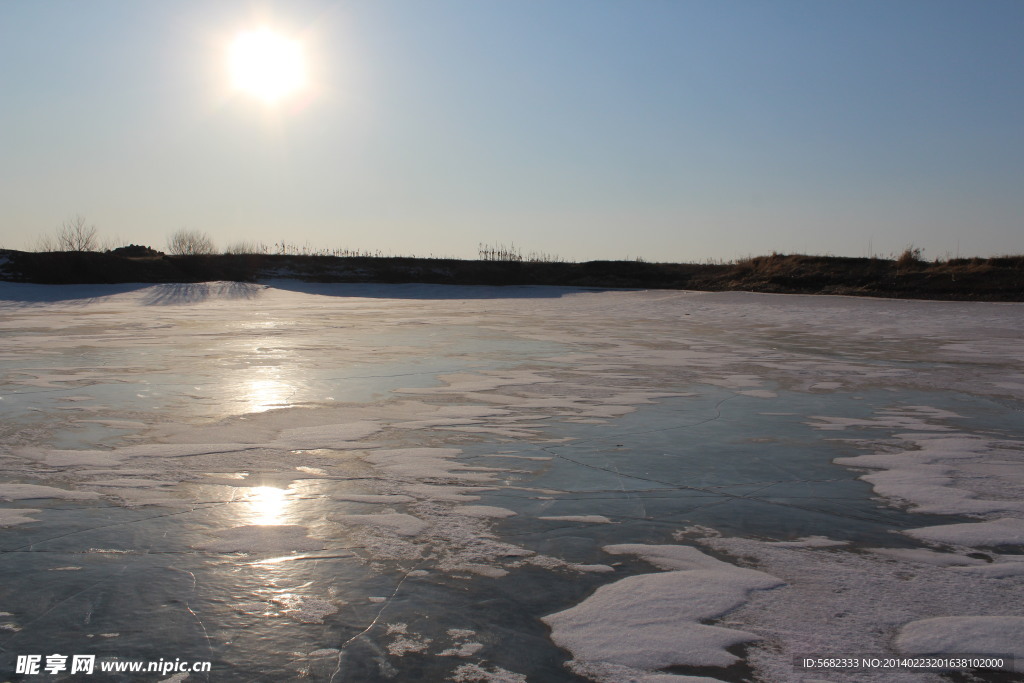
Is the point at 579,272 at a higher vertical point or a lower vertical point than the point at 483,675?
higher

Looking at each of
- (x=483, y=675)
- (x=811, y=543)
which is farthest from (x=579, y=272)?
(x=483, y=675)

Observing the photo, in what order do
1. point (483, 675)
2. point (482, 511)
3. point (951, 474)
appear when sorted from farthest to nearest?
point (951, 474), point (482, 511), point (483, 675)

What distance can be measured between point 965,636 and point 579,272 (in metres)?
26.0

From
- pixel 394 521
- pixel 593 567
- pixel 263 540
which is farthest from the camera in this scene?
pixel 394 521

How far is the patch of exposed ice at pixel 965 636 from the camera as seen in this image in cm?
219

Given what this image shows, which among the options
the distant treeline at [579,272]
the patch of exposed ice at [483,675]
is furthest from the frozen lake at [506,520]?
the distant treeline at [579,272]

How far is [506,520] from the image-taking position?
332 cm

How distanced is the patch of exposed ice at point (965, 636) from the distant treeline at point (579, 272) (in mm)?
18455

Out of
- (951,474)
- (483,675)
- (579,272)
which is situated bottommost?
(483,675)

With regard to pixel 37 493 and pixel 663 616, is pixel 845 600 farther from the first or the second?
pixel 37 493

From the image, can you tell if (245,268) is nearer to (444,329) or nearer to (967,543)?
(444,329)

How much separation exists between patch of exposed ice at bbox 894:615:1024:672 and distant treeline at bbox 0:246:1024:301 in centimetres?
1845

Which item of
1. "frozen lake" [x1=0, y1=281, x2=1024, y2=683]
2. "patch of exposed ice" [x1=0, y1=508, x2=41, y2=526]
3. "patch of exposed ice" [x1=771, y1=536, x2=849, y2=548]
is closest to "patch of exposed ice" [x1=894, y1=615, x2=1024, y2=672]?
"frozen lake" [x1=0, y1=281, x2=1024, y2=683]

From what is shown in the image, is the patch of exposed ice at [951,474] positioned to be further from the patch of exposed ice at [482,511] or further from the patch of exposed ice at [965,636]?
the patch of exposed ice at [482,511]
